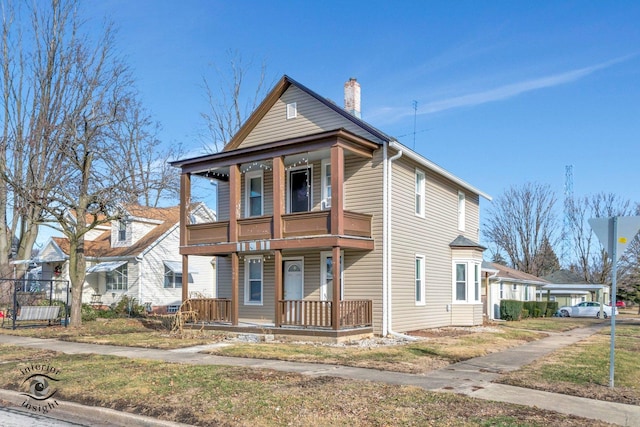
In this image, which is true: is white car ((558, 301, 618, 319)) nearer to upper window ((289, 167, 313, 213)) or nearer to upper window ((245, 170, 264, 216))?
upper window ((289, 167, 313, 213))

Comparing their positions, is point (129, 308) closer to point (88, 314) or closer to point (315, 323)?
point (88, 314)

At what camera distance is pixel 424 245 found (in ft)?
68.8

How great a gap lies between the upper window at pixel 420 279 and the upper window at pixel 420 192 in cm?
168

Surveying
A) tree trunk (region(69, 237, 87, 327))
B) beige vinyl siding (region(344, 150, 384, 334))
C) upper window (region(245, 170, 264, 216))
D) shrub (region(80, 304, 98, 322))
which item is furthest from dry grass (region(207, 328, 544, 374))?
shrub (region(80, 304, 98, 322))

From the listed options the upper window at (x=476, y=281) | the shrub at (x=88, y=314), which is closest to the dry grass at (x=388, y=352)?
the upper window at (x=476, y=281)

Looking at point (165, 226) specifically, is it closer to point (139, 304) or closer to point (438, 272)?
point (139, 304)

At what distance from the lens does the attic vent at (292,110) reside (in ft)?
67.4

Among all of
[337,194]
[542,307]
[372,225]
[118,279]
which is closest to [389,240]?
[372,225]

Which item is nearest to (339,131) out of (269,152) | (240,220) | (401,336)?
(269,152)

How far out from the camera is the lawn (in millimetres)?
7133

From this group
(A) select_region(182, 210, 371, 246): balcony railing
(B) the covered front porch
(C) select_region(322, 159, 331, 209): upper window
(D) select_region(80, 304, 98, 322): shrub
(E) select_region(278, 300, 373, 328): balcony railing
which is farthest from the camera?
(D) select_region(80, 304, 98, 322): shrub

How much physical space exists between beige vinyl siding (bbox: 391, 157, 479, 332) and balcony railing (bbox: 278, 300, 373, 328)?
4.16 feet

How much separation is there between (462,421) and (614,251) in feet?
13.9

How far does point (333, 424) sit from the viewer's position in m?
6.93
